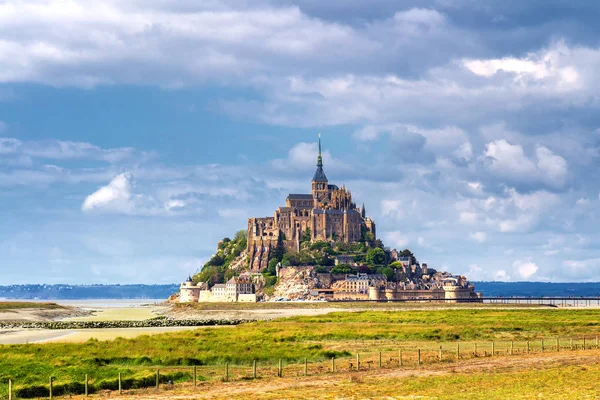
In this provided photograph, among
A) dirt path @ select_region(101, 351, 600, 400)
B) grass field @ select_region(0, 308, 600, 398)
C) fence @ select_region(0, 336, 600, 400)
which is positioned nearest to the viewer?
dirt path @ select_region(101, 351, 600, 400)

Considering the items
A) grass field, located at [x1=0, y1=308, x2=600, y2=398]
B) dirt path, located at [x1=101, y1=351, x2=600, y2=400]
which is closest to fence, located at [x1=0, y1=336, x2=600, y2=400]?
grass field, located at [x1=0, y1=308, x2=600, y2=398]

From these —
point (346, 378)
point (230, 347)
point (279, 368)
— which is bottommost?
point (346, 378)

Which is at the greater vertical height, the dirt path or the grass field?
the grass field

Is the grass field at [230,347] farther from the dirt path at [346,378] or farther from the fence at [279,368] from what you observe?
the dirt path at [346,378]

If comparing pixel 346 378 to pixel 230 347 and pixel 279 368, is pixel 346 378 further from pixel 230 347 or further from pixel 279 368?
pixel 230 347

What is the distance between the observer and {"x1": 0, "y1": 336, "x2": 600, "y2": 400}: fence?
38375 mm

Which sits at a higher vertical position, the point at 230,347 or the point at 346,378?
the point at 230,347

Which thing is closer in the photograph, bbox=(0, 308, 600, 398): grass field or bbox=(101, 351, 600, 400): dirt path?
bbox=(101, 351, 600, 400): dirt path

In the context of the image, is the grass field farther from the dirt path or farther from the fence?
the dirt path

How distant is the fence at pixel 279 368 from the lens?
38.4 metres

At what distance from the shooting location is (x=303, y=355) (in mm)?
54344

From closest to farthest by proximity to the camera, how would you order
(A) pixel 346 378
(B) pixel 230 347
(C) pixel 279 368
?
(A) pixel 346 378, (C) pixel 279 368, (B) pixel 230 347

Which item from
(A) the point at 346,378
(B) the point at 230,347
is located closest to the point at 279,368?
(A) the point at 346,378

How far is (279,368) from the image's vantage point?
45.1 meters
